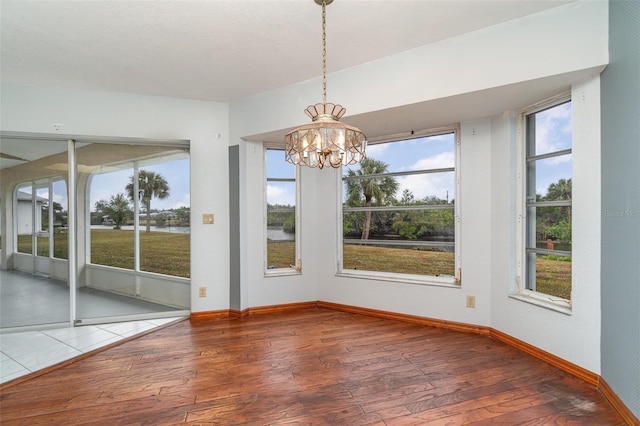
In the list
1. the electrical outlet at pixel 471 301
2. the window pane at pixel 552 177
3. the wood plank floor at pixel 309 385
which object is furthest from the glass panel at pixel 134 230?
the window pane at pixel 552 177

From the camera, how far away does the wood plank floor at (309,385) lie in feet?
6.21

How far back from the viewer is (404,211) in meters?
3.73

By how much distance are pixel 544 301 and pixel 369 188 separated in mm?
2143

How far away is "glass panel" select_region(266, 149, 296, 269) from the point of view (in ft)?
13.3

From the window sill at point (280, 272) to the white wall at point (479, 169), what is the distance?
0.07 meters

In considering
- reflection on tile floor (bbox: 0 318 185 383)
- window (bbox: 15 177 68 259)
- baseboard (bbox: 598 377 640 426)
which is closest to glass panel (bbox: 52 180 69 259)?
window (bbox: 15 177 68 259)

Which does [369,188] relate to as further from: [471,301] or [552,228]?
[552,228]

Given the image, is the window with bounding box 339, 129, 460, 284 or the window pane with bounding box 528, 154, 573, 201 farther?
Answer: the window with bounding box 339, 129, 460, 284

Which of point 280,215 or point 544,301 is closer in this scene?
point 544,301

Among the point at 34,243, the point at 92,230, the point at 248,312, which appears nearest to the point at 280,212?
the point at 248,312

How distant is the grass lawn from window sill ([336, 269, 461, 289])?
6 centimetres

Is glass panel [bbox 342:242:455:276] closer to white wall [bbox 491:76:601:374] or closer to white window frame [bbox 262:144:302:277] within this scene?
white window frame [bbox 262:144:302:277]

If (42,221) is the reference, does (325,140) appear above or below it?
above

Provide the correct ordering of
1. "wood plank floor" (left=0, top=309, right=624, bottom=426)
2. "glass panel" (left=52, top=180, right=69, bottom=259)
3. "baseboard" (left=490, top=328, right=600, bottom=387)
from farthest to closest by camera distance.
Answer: "glass panel" (left=52, top=180, right=69, bottom=259)
"baseboard" (left=490, top=328, right=600, bottom=387)
"wood plank floor" (left=0, top=309, right=624, bottom=426)
